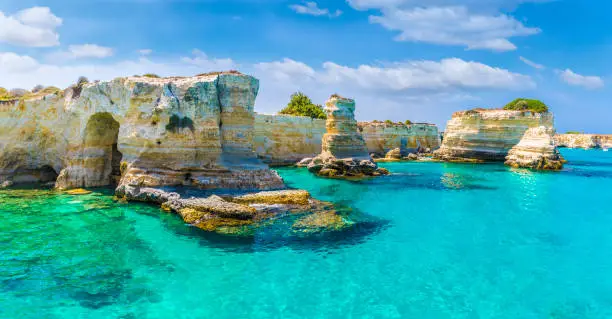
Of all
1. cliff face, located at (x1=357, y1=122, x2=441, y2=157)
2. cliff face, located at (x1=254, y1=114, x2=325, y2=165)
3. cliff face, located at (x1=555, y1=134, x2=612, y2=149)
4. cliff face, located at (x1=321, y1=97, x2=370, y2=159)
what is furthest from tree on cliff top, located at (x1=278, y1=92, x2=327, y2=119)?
cliff face, located at (x1=555, y1=134, x2=612, y2=149)

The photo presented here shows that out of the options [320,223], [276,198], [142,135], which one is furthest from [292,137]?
[320,223]

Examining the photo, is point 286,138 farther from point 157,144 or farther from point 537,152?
point 537,152

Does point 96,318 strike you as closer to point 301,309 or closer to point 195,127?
point 301,309

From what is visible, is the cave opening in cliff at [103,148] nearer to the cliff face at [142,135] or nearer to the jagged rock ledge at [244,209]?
the cliff face at [142,135]

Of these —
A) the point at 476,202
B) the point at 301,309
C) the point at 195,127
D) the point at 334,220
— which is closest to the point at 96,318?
→ the point at 301,309

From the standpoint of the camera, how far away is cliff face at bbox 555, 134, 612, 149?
111812 millimetres

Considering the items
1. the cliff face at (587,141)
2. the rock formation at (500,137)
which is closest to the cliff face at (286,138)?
the rock formation at (500,137)

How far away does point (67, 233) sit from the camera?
44.8 ft

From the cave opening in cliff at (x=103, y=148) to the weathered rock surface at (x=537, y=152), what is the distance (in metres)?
39.6

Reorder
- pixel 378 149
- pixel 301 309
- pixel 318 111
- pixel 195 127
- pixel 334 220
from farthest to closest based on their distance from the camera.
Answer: pixel 318 111, pixel 378 149, pixel 195 127, pixel 334 220, pixel 301 309

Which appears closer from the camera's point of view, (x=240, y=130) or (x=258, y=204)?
(x=258, y=204)

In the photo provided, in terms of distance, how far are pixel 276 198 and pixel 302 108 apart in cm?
4586

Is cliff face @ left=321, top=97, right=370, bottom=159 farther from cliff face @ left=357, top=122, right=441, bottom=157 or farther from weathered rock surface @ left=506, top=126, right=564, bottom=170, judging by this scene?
weathered rock surface @ left=506, top=126, right=564, bottom=170

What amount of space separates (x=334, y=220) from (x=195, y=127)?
9.16 m
